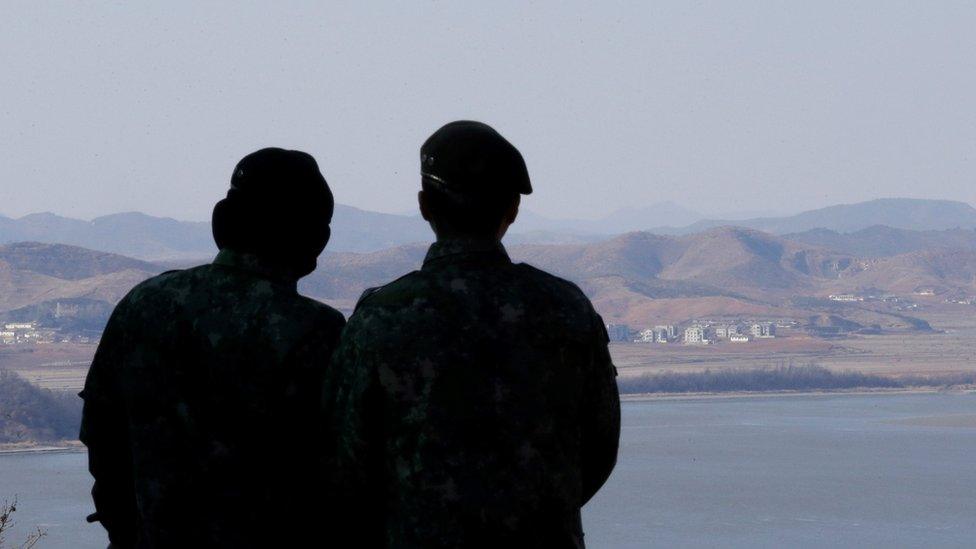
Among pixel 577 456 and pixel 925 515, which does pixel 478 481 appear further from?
pixel 925 515

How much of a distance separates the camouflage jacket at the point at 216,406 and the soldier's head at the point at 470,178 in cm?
38

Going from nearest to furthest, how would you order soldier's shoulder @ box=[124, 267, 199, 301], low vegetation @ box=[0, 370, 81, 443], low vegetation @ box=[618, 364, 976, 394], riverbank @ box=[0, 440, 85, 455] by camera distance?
soldier's shoulder @ box=[124, 267, 199, 301] → riverbank @ box=[0, 440, 85, 455] → low vegetation @ box=[0, 370, 81, 443] → low vegetation @ box=[618, 364, 976, 394]

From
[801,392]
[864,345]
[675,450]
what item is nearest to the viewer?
[675,450]

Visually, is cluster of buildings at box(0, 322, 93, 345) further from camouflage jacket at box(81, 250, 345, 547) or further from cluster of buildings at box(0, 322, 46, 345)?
camouflage jacket at box(81, 250, 345, 547)

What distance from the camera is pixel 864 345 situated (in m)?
199

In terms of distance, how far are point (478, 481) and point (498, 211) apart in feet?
1.95

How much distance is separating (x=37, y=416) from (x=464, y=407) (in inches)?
4521

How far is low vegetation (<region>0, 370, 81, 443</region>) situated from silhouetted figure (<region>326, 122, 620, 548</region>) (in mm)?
108027

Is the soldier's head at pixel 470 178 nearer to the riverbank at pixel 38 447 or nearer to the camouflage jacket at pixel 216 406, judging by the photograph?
the camouflage jacket at pixel 216 406

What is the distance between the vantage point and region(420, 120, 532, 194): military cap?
128 inches

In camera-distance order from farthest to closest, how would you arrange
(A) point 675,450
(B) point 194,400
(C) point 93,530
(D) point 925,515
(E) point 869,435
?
1. (E) point 869,435
2. (A) point 675,450
3. (D) point 925,515
4. (C) point 93,530
5. (B) point 194,400

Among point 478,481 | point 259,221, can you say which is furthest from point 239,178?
point 478,481

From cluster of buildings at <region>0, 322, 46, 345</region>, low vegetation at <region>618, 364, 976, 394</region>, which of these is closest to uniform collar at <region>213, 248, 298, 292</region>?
low vegetation at <region>618, 364, 976, 394</region>

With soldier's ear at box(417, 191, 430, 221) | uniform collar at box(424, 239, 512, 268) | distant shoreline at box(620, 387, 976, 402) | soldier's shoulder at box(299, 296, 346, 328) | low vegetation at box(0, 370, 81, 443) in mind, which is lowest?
distant shoreline at box(620, 387, 976, 402)
